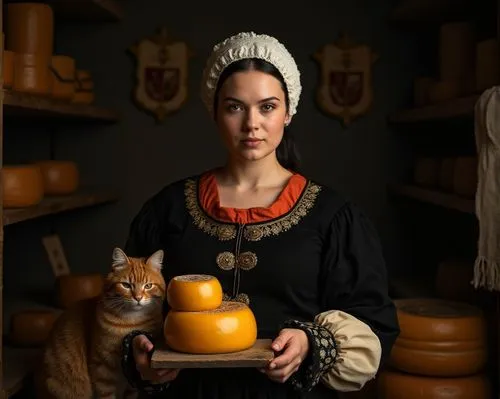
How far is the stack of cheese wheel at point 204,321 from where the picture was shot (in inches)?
59.4

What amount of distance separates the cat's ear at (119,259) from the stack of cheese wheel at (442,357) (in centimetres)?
104

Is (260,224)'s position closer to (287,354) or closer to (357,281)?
(357,281)

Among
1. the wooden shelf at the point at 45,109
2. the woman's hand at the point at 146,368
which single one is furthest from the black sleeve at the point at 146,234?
the wooden shelf at the point at 45,109

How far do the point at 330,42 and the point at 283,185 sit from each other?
195 centimetres

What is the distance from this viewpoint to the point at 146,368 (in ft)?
5.32

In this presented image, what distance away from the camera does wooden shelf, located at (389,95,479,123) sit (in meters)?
2.56

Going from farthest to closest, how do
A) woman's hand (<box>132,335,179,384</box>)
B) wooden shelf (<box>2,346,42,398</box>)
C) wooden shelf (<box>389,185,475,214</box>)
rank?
wooden shelf (<box>389,185,475,214</box>), wooden shelf (<box>2,346,42,398</box>), woman's hand (<box>132,335,179,384</box>)

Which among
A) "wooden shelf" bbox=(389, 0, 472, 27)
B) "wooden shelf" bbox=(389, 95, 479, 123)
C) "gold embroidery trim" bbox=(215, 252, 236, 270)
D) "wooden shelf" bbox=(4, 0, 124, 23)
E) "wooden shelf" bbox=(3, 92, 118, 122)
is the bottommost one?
"gold embroidery trim" bbox=(215, 252, 236, 270)

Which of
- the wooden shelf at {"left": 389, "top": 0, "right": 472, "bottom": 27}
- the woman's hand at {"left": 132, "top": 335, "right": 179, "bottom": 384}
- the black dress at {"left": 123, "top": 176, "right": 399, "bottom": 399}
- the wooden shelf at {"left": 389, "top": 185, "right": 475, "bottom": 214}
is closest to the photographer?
the woman's hand at {"left": 132, "top": 335, "right": 179, "bottom": 384}

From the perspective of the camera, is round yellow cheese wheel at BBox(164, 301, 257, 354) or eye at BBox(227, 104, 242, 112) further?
eye at BBox(227, 104, 242, 112)

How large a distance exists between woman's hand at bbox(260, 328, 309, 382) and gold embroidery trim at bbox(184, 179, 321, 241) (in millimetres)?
260

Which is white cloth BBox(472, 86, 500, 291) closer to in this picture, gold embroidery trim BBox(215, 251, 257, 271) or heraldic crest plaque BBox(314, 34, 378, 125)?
gold embroidery trim BBox(215, 251, 257, 271)

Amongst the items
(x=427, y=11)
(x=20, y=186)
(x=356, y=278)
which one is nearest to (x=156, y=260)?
(x=356, y=278)

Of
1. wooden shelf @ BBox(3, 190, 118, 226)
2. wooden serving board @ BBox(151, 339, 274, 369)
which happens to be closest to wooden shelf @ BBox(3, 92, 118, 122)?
wooden shelf @ BBox(3, 190, 118, 226)
